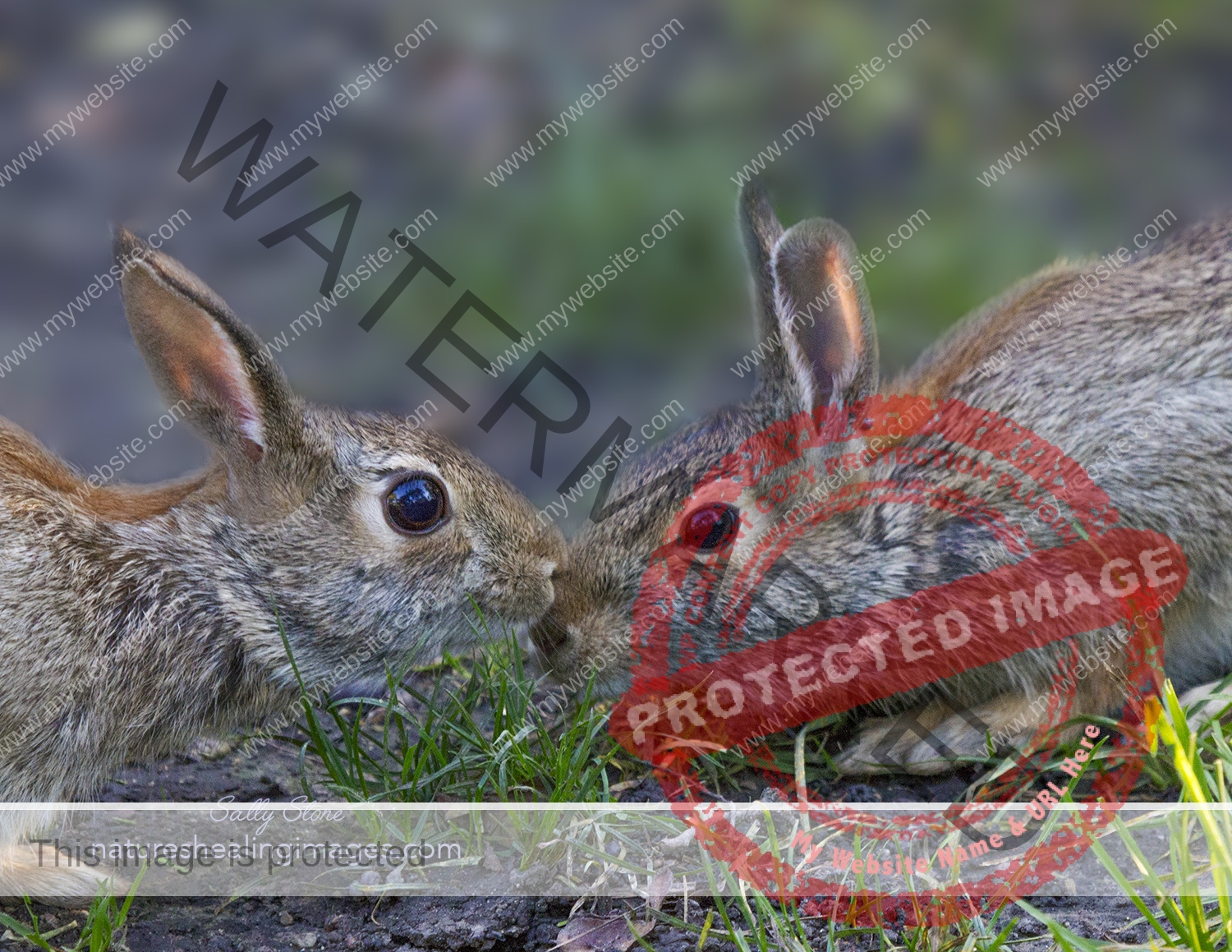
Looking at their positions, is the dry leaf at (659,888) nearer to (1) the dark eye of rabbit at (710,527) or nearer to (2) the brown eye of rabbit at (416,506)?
(1) the dark eye of rabbit at (710,527)

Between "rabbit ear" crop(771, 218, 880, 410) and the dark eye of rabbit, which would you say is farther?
the dark eye of rabbit

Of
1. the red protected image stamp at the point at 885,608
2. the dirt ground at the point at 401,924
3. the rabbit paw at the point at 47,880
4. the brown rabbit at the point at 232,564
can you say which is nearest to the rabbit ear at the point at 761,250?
the red protected image stamp at the point at 885,608

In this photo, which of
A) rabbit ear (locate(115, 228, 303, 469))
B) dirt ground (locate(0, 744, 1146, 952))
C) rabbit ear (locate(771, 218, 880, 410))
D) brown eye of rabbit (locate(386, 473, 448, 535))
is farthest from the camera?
brown eye of rabbit (locate(386, 473, 448, 535))

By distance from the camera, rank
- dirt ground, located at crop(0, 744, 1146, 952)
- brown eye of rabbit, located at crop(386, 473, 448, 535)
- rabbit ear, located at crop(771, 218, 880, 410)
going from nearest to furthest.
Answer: dirt ground, located at crop(0, 744, 1146, 952)
rabbit ear, located at crop(771, 218, 880, 410)
brown eye of rabbit, located at crop(386, 473, 448, 535)

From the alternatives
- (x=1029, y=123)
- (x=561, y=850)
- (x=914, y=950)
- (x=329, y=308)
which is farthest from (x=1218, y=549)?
(x=329, y=308)

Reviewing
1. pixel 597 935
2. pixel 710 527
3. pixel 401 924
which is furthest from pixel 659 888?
pixel 710 527

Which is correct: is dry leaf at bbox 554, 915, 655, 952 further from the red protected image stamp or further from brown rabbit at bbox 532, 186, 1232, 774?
brown rabbit at bbox 532, 186, 1232, 774

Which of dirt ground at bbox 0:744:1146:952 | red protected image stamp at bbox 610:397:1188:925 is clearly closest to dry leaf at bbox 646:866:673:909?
dirt ground at bbox 0:744:1146:952
